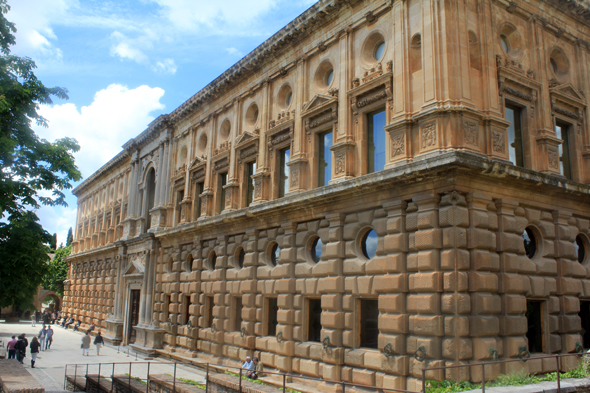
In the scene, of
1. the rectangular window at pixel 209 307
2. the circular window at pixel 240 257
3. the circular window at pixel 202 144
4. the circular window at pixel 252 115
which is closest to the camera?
the circular window at pixel 240 257

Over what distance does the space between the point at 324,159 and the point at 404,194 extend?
5.20m

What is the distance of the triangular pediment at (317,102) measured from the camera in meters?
18.6

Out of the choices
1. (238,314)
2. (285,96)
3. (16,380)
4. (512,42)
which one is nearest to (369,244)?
(512,42)

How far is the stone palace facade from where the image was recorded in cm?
1359

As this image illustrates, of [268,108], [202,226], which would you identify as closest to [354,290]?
[268,108]

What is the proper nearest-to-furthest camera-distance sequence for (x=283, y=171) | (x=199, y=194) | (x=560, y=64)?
(x=560, y=64) → (x=283, y=171) → (x=199, y=194)

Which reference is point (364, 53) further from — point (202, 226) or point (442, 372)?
point (202, 226)

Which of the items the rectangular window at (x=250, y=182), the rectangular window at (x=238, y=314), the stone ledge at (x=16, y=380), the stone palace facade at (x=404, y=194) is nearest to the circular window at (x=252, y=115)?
the stone palace facade at (x=404, y=194)

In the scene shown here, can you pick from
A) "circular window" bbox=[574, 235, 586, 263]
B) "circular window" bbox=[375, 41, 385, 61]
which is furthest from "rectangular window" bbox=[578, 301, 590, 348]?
"circular window" bbox=[375, 41, 385, 61]

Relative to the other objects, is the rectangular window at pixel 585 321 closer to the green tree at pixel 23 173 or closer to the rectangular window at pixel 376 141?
the rectangular window at pixel 376 141

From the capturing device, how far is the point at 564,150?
1781cm

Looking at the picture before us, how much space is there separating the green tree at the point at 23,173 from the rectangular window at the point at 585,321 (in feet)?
55.2

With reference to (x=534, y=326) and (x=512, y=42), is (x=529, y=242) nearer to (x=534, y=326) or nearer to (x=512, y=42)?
(x=534, y=326)

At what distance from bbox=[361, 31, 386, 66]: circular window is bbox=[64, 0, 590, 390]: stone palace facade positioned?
0.25ft
